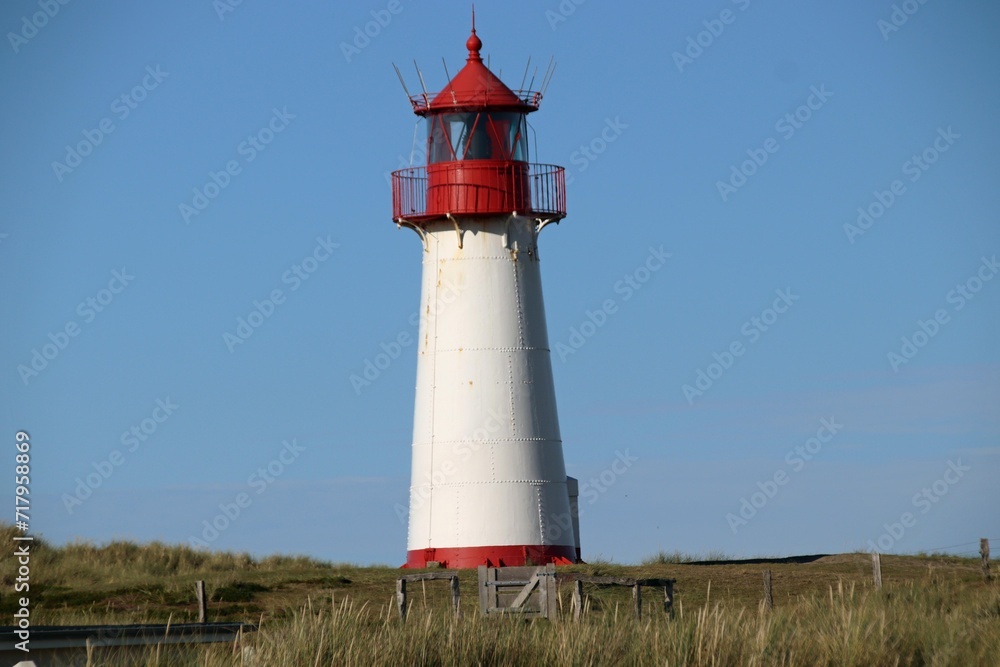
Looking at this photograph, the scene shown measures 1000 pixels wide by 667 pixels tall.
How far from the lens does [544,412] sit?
1235 inches

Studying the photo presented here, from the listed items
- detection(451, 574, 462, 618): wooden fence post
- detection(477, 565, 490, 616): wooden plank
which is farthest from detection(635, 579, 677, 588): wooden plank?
detection(451, 574, 462, 618): wooden fence post

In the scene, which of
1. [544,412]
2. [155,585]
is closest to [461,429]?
[544,412]

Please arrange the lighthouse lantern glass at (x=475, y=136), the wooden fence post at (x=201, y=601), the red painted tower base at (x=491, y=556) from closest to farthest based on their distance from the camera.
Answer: the wooden fence post at (x=201, y=601) → the red painted tower base at (x=491, y=556) → the lighthouse lantern glass at (x=475, y=136)

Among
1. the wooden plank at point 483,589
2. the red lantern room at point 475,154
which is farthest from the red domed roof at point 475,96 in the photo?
the wooden plank at point 483,589

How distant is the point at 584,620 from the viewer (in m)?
18.2

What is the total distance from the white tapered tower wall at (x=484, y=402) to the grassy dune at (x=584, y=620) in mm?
1415

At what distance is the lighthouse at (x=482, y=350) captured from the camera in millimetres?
30641

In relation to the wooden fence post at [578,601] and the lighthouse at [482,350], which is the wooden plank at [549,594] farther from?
the lighthouse at [482,350]

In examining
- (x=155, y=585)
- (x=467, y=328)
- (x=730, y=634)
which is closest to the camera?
(x=730, y=634)

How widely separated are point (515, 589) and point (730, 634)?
7055mm

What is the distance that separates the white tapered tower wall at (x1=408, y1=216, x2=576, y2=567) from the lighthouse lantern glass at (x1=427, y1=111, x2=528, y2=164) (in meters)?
1.23

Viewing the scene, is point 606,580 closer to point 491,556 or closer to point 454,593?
point 454,593

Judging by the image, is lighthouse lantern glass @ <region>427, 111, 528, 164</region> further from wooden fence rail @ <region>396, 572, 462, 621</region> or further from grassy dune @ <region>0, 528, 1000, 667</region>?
wooden fence rail @ <region>396, 572, 462, 621</region>

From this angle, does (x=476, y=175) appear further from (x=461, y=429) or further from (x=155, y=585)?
(x=155, y=585)
